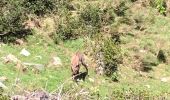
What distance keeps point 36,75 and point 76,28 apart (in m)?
3.87

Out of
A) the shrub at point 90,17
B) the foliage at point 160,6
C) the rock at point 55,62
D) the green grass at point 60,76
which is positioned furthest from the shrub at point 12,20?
the foliage at point 160,6

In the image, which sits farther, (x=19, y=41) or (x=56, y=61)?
(x=19, y=41)

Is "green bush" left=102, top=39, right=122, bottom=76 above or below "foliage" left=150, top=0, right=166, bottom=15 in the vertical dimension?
below

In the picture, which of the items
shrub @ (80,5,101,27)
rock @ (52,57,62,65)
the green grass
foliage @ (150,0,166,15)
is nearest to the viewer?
the green grass

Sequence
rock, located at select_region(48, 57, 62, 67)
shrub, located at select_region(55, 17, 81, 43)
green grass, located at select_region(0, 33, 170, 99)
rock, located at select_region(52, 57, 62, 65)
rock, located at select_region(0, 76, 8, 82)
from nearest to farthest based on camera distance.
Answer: rock, located at select_region(0, 76, 8, 82) < green grass, located at select_region(0, 33, 170, 99) < rock, located at select_region(48, 57, 62, 67) < rock, located at select_region(52, 57, 62, 65) < shrub, located at select_region(55, 17, 81, 43)

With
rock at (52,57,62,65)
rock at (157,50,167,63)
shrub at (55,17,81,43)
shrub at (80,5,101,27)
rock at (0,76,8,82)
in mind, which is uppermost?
shrub at (80,5,101,27)

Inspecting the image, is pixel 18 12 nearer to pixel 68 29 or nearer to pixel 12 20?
pixel 12 20

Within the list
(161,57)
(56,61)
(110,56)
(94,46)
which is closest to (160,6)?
(161,57)

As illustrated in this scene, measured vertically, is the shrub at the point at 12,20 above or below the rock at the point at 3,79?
above

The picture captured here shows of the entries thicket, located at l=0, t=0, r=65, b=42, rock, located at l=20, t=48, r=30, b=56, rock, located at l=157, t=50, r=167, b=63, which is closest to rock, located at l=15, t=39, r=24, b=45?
thicket, located at l=0, t=0, r=65, b=42

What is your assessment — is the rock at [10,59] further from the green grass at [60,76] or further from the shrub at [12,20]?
the shrub at [12,20]

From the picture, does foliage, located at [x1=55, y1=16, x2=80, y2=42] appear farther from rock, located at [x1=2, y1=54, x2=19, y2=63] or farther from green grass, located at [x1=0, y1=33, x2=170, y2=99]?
rock, located at [x1=2, y1=54, x2=19, y2=63]

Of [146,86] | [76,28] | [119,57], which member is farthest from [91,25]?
[146,86]

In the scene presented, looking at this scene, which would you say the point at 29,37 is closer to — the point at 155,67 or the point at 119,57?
the point at 119,57
